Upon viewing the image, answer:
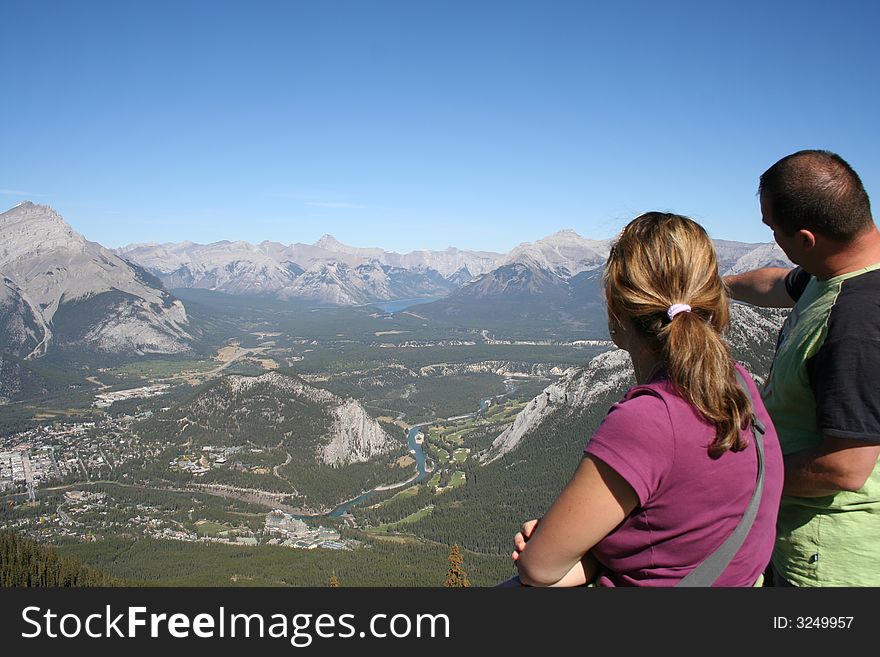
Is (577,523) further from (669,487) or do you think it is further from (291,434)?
(291,434)

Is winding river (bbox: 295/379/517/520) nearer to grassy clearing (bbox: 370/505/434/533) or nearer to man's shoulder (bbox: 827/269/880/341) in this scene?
grassy clearing (bbox: 370/505/434/533)

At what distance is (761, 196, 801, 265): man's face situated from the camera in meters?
3.05

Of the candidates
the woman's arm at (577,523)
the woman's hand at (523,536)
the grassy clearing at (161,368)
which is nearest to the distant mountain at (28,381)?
the grassy clearing at (161,368)

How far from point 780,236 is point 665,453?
1.64 meters

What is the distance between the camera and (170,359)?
652ft

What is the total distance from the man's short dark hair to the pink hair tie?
1.06m

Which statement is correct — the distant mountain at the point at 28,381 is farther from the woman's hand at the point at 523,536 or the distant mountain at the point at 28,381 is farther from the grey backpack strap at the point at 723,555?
the grey backpack strap at the point at 723,555

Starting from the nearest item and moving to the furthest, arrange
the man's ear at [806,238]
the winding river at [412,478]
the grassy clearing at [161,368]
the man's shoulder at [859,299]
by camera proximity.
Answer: the man's shoulder at [859,299]
the man's ear at [806,238]
the winding river at [412,478]
the grassy clearing at [161,368]

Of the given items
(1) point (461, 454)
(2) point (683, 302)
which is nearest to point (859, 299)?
(2) point (683, 302)

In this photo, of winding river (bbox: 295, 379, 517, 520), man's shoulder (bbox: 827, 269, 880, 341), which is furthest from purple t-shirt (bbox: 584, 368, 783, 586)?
winding river (bbox: 295, 379, 517, 520)

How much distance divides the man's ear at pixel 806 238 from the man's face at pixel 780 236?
0.02 meters

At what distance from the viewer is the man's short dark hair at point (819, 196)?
9.42 ft

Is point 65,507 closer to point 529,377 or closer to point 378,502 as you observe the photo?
point 378,502
